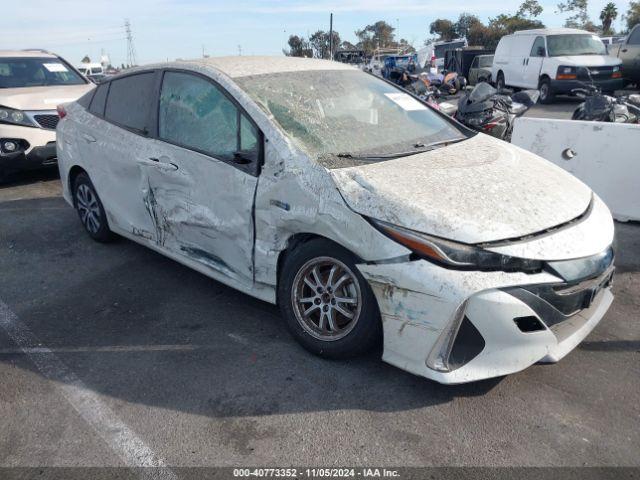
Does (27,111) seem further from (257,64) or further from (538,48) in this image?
(538,48)

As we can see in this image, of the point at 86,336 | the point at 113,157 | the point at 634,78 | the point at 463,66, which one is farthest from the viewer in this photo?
the point at 463,66

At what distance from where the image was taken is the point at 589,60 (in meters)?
14.7

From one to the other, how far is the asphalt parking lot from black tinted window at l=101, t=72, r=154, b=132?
138 centimetres

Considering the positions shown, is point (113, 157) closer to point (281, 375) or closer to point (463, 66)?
point (281, 375)

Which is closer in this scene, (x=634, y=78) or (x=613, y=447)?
(x=613, y=447)

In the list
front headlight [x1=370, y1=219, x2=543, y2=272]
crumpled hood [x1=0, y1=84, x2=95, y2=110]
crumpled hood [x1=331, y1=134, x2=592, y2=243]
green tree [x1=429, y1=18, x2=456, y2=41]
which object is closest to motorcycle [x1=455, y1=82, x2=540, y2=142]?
crumpled hood [x1=331, y1=134, x2=592, y2=243]

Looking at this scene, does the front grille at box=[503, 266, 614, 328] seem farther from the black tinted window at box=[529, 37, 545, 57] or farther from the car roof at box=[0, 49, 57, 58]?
the black tinted window at box=[529, 37, 545, 57]

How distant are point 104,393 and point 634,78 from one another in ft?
53.3

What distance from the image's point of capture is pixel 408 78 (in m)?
14.9

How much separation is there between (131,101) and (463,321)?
3.22 metres

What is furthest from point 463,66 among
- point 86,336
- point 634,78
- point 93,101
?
point 86,336

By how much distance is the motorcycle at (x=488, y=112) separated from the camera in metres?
7.50

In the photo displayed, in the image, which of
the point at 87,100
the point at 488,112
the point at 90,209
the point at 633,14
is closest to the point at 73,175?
the point at 90,209

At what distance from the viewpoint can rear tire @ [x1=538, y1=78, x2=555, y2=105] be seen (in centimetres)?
1530
